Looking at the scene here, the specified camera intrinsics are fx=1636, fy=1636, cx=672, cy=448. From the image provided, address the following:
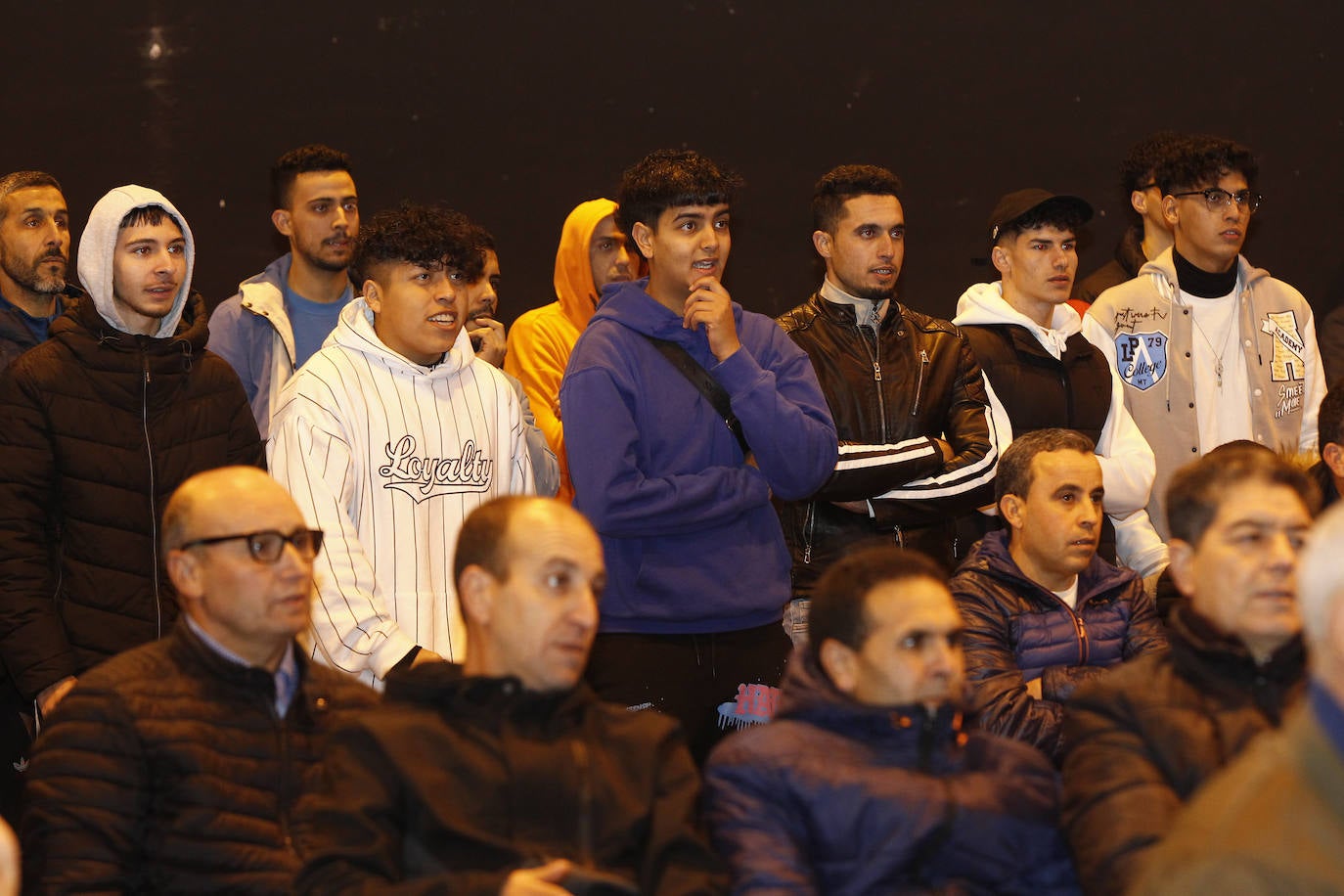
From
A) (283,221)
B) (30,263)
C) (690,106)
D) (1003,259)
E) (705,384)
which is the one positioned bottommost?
(705,384)

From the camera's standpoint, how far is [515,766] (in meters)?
2.45

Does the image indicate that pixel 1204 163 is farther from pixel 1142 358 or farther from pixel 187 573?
pixel 187 573

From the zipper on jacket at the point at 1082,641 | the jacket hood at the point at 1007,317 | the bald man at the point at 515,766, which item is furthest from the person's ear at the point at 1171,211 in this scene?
the bald man at the point at 515,766

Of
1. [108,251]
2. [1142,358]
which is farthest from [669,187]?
[1142,358]

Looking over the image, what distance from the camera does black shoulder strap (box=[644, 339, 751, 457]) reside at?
12.2 feet

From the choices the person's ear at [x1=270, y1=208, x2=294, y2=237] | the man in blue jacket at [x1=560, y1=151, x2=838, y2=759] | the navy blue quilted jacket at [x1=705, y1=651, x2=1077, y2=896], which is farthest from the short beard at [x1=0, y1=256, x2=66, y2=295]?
the navy blue quilted jacket at [x1=705, y1=651, x2=1077, y2=896]

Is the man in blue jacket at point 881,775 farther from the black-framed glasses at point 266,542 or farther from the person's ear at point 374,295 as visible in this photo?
the person's ear at point 374,295

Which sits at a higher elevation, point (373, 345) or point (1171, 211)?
point (1171, 211)

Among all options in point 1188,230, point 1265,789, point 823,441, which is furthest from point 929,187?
point 1265,789

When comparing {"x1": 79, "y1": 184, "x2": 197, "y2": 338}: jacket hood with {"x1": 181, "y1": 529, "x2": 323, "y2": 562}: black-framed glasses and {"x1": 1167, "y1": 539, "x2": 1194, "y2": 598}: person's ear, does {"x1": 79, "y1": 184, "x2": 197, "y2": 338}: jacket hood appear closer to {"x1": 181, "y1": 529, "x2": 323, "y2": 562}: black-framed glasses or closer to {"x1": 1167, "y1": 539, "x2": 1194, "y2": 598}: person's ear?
{"x1": 181, "y1": 529, "x2": 323, "y2": 562}: black-framed glasses

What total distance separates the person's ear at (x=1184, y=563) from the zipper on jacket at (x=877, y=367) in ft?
4.46

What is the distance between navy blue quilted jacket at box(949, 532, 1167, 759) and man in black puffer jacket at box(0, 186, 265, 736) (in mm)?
1712

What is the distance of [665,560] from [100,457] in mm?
1281

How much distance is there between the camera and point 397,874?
2.37 meters
